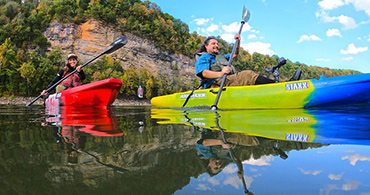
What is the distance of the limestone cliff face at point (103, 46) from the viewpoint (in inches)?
915

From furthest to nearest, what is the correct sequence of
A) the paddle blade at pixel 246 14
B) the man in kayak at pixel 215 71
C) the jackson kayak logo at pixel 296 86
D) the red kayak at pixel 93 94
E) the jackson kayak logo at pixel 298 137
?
the paddle blade at pixel 246 14 < the red kayak at pixel 93 94 < the man in kayak at pixel 215 71 < the jackson kayak logo at pixel 296 86 < the jackson kayak logo at pixel 298 137

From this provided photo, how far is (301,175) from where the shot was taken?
655 millimetres

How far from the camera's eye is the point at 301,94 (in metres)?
3.52

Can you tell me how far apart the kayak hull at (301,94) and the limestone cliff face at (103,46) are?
2258 cm

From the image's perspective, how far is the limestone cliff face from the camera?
2323 centimetres

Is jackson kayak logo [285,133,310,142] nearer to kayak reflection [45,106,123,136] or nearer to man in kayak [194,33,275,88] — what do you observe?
kayak reflection [45,106,123,136]

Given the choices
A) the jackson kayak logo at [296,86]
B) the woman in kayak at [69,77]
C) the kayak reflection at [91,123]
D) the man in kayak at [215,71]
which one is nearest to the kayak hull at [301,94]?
the jackson kayak logo at [296,86]

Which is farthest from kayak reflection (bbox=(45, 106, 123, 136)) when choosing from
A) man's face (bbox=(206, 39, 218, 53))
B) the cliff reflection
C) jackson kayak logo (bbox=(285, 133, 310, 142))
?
man's face (bbox=(206, 39, 218, 53))

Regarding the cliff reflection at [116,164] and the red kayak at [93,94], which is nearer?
the cliff reflection at [116,164]

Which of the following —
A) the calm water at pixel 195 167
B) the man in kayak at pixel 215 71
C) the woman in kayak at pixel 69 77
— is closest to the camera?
the calm water at pixel 195 167

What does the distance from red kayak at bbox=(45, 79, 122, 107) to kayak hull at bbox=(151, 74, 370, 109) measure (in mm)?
2769

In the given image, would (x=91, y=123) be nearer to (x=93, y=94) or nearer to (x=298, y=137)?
(x=298, y=137)

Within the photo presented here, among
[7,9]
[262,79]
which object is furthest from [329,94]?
[7,9]

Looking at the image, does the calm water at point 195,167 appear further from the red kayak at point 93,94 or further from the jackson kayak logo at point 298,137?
the red kayak at point 93,94
